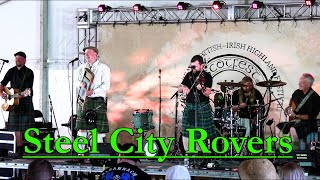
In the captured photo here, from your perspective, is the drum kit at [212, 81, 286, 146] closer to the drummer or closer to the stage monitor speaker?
the drummer

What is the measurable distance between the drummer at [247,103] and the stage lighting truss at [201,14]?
3.58 feet

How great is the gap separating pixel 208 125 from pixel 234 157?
0.52 m

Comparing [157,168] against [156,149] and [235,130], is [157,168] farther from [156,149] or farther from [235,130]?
[235,130]

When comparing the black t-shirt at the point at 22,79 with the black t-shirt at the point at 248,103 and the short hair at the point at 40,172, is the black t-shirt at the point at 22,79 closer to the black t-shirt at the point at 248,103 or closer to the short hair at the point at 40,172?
the black t-shirt at the point at 248,103

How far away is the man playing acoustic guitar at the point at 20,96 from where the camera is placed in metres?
9.30

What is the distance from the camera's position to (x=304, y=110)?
352 inches

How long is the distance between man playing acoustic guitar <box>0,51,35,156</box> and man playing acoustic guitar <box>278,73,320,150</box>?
3.50 m

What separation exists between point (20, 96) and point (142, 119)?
187 cm

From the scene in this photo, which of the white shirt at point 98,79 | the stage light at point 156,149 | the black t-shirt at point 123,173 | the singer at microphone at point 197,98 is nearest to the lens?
the black t-shirt at point 123,173

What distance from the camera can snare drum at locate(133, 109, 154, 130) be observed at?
33.3 ft

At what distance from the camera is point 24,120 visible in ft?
31.2

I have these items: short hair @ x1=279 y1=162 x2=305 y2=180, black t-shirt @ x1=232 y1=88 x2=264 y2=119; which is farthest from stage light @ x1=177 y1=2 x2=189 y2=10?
short hair @ x1=279 y1=162 x2=305 y2=180

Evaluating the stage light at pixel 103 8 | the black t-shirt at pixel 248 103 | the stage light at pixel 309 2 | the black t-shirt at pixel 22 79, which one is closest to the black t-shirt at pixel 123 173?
the black t-shirt at pixel 22 79

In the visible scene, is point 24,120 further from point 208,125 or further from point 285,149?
point 285,149
